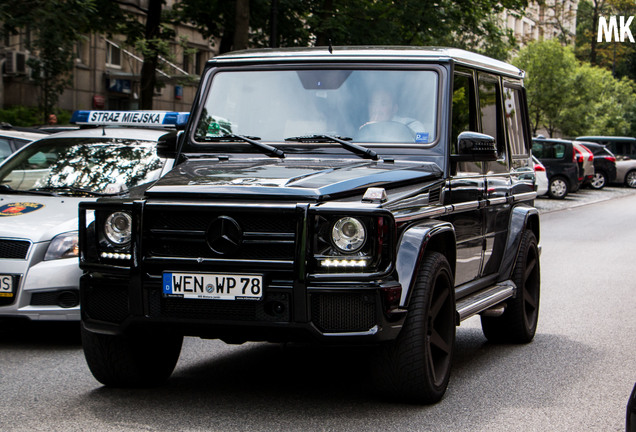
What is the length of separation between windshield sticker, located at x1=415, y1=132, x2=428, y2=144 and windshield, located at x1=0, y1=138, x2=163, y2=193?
2.97m

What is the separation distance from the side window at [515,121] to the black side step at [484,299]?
1.22m

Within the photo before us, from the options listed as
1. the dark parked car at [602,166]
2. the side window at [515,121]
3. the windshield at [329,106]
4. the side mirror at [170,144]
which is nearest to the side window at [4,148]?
the side mirror at [170,144]

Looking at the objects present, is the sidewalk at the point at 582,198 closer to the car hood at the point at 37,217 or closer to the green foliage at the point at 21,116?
the green foliage at the point at 21,116

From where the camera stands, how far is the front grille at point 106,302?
5484 mm

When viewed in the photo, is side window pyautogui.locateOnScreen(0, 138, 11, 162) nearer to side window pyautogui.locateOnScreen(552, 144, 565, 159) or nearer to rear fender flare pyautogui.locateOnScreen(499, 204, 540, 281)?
rear fender flare pyautogui.locateOnScreen(499, 204, 540, 281)

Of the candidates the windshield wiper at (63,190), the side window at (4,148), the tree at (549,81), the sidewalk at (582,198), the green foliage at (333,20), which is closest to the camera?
the windshield wiper at (63,190)

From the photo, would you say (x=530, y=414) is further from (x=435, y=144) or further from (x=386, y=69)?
(x=386, y=69)

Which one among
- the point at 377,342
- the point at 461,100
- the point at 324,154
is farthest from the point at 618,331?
the point at 377,342

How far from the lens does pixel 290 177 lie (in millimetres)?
5605

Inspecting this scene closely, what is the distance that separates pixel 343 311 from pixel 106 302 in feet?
4.20

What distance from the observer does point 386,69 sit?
6699 mm

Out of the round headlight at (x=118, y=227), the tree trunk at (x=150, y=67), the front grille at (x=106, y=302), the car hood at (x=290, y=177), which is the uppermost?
the tree trunk at (x=150, y=67)

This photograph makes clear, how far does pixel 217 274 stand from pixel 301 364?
1988 millimetres

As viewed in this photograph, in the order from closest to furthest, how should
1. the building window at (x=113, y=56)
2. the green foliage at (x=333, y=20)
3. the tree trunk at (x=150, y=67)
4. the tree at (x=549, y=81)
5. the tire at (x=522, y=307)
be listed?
the tire at (x=522, y=307) → the tree trunk at (x=150, y=67) → the green foliage at (x=333, y=20) → the building window at (x=113, y=56) → the tree at (x=549, y=81)
